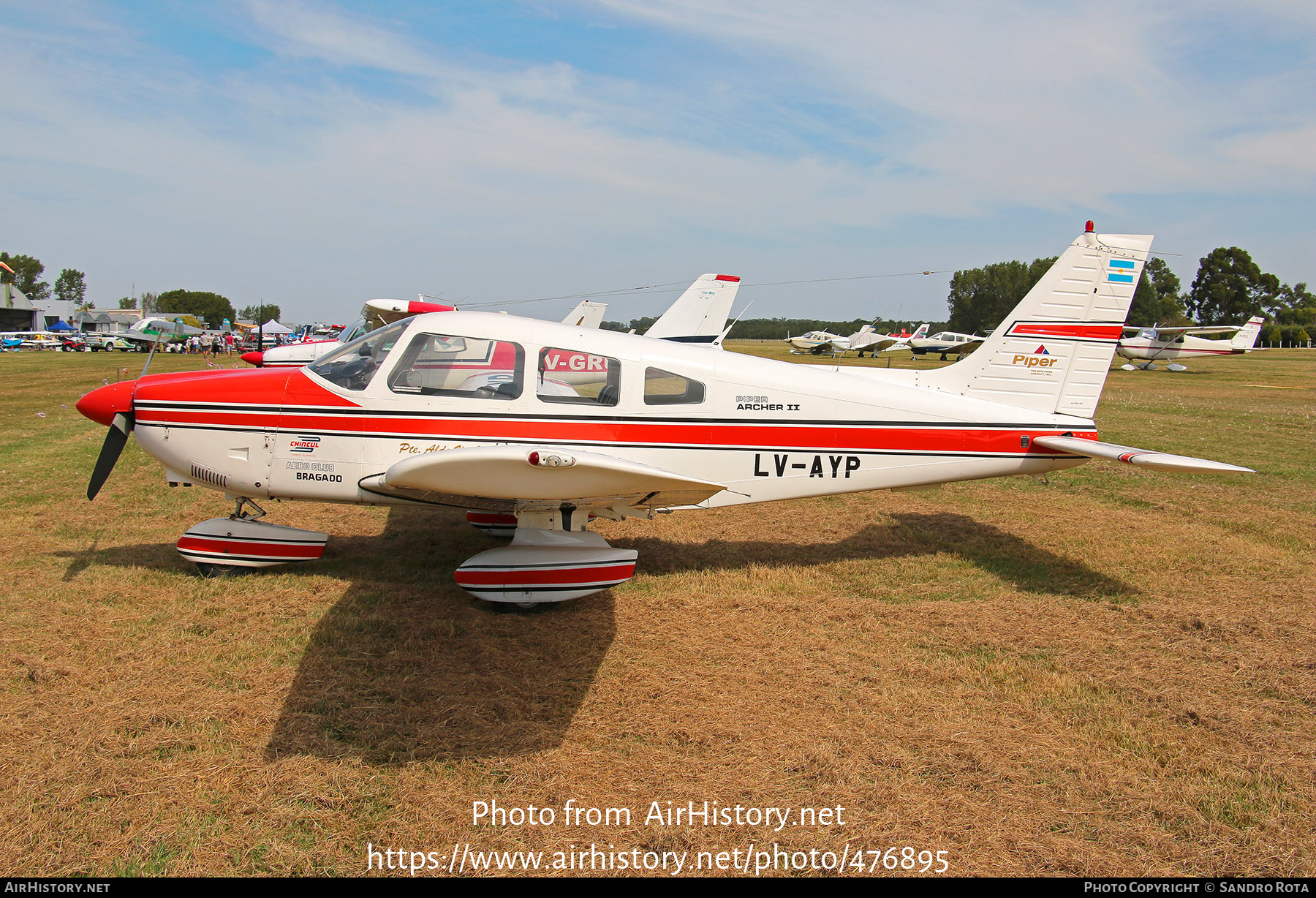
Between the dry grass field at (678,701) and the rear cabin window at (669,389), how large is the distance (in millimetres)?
1530

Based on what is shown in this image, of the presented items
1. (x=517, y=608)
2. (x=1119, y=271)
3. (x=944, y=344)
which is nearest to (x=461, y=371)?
(x=517, y=608)

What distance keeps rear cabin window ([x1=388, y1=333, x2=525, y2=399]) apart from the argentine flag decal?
17.3 ft

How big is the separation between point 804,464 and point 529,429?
220 centimetres

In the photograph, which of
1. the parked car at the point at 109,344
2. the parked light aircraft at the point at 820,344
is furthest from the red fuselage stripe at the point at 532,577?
the parked light aircraft at the point at 820,344

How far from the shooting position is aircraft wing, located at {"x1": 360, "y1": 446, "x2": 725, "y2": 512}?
149 inches

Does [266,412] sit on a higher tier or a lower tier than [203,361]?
higher

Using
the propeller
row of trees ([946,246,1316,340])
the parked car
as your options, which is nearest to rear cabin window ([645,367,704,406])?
the propeller

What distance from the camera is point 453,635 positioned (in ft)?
15.5

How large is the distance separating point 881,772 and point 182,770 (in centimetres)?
325

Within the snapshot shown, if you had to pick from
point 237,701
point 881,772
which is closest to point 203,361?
point 237,701

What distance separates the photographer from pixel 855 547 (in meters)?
6.91

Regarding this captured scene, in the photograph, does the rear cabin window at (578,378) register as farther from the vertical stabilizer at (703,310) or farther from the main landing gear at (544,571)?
the vertical stabilizer at (703,310)

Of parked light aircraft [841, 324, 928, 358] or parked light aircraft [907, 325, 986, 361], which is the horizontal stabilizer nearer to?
parked light aircraft [907, 325, 986, 361]

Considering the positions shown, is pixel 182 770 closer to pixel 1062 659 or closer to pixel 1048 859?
pixel 1048 859
